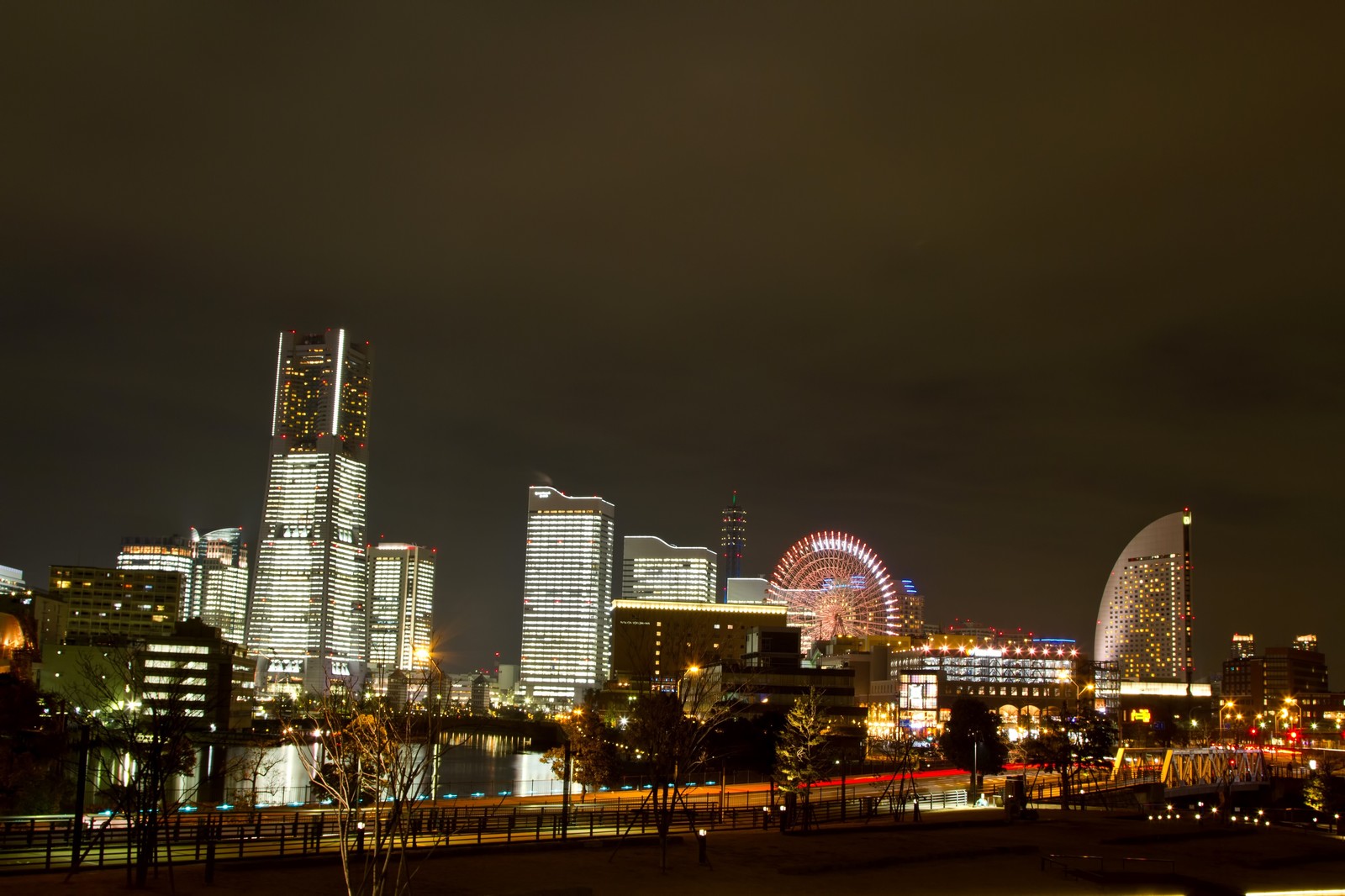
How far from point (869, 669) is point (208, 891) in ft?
531

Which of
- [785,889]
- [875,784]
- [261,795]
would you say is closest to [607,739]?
[875,784]

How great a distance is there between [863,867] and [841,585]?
10626cm

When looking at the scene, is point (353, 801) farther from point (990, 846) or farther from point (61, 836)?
point (990, 846)

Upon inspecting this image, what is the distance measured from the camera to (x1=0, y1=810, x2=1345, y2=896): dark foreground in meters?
28.3

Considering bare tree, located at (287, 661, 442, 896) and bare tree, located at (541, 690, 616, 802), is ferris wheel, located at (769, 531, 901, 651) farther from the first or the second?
bare tree, located at (287, 661, 442, 896)

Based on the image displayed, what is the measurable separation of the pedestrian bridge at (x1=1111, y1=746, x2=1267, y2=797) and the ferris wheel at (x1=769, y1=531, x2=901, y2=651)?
39.9 m

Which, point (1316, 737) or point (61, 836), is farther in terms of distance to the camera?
point (1316, 737)

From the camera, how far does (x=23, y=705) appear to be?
5269 centimetres

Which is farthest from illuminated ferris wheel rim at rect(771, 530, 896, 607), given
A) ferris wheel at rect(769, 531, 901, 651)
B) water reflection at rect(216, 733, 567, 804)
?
water reflection at rect(216, 733, 567, 804)

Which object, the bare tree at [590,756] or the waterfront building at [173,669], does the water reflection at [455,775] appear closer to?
the bare tree at [590,756]

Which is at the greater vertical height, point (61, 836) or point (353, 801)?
point (353, 801)

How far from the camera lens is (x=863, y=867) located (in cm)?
3431

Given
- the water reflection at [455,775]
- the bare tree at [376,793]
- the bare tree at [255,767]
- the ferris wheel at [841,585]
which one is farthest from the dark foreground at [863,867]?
the ferris wheel at [841,585]

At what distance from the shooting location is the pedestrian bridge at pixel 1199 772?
87.4 metres
